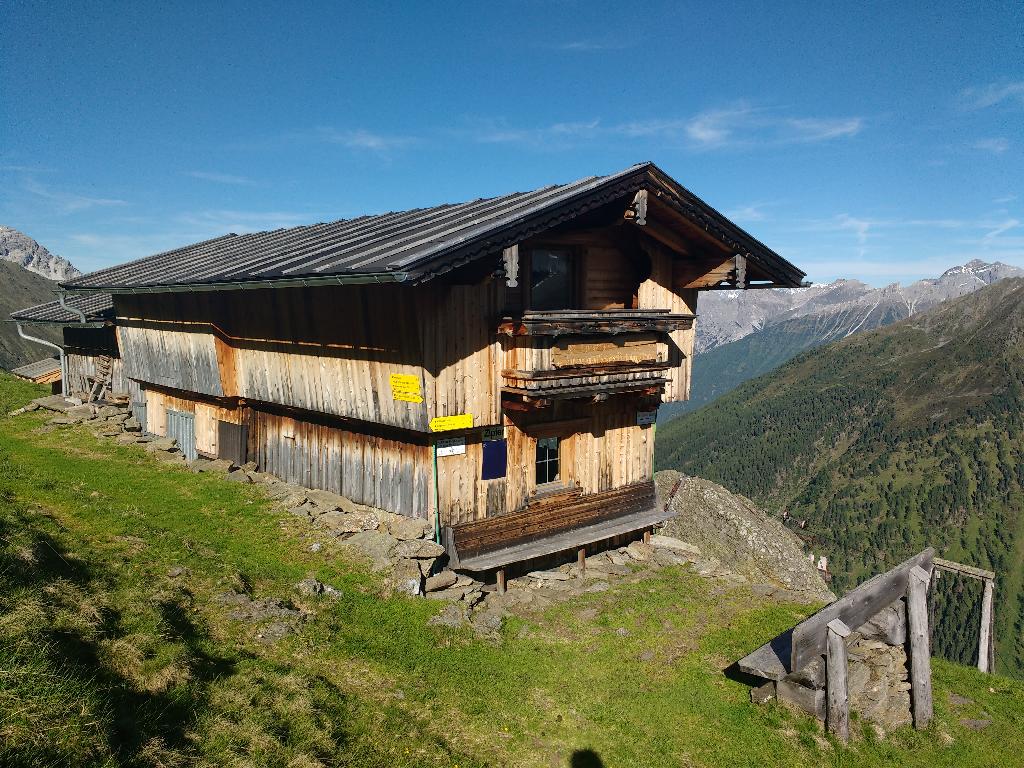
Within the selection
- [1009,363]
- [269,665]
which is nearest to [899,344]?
[1009,363]

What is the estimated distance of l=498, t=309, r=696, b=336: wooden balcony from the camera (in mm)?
12430

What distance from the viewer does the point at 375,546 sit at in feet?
42.7

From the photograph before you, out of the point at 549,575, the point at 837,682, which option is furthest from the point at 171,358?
the point at 837,682

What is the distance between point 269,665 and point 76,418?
62.6ft

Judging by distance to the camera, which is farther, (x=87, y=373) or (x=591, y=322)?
(x=87, y=373)

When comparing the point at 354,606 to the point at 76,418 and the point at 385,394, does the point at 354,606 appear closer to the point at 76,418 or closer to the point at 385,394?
the point at 385,394

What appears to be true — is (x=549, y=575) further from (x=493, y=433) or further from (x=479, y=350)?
(x=479, y=350)

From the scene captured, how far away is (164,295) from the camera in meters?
19.6

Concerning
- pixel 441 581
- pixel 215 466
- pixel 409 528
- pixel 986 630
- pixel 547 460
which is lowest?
pixel 986 630

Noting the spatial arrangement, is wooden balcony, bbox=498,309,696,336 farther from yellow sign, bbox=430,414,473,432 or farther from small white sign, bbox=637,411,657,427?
small white sign, bbox=637,411,657,427

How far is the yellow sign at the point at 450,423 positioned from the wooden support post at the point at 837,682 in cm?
759

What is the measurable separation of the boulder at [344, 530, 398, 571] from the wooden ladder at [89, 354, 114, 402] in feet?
A: 62.5

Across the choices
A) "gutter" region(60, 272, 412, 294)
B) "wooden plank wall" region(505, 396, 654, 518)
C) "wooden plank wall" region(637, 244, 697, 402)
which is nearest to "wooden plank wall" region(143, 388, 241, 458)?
"gutter" region(60, 272, 412, 294)

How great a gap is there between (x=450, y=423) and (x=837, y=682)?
27.2 feet
